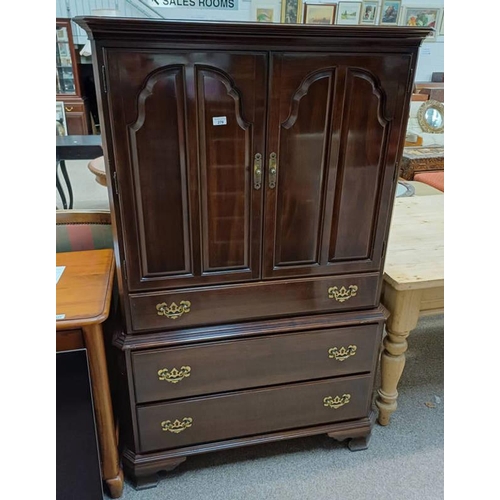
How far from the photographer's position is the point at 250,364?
1452 mm

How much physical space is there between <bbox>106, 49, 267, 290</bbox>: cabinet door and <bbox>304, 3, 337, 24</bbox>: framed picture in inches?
221

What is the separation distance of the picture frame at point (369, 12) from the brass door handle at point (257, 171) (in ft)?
19.6

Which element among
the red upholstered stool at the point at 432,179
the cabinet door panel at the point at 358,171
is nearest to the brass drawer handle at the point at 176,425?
the cabinet door panel at the point at 358,171

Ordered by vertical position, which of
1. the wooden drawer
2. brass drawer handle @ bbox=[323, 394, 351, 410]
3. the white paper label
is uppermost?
the white paper label

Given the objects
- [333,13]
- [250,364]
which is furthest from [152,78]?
[333,13]

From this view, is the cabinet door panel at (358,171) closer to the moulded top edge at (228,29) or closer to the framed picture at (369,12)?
the moulded top edge at (228,29)

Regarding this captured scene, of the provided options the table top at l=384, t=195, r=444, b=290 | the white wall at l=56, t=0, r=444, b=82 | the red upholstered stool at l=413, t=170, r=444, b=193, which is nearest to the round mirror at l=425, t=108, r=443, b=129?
the red upholstered stool at l=413, t=170, r=444, b=193

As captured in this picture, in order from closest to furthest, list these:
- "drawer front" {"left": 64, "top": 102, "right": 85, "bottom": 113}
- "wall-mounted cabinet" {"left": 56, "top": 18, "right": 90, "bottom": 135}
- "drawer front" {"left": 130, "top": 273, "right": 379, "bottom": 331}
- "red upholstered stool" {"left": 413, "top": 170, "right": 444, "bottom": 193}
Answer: "drawer front" {"left": 130, "top": 273, "right": 379, "bottom": 331} → "red upholstered stool" {"left": 413, "top": 170, "right": 444, "bottom": 193} → "wall-mounted cabinet" {"left": 56, "top": 18, "right": 90, "bottom": 135} → "drawer front" {"left": 64, "top": 102, "right": 85, "bottom": 113}

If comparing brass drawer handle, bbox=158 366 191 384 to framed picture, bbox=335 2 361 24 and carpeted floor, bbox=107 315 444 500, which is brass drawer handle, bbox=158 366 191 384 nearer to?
carpeted floor, bbox=107 315 444 500

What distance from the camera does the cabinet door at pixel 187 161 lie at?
106cm

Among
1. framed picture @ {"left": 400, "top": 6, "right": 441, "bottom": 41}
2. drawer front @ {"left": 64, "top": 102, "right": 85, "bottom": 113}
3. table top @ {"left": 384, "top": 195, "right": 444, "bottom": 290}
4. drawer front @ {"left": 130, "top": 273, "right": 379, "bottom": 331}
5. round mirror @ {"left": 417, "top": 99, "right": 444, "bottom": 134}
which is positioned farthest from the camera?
framed picture @ {"left": 400, "top": 6, "right": 441, "bottom": 41}

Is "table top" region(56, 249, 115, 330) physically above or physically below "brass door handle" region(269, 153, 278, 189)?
below

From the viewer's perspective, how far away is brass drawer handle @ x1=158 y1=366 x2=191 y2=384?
138 centimetres
